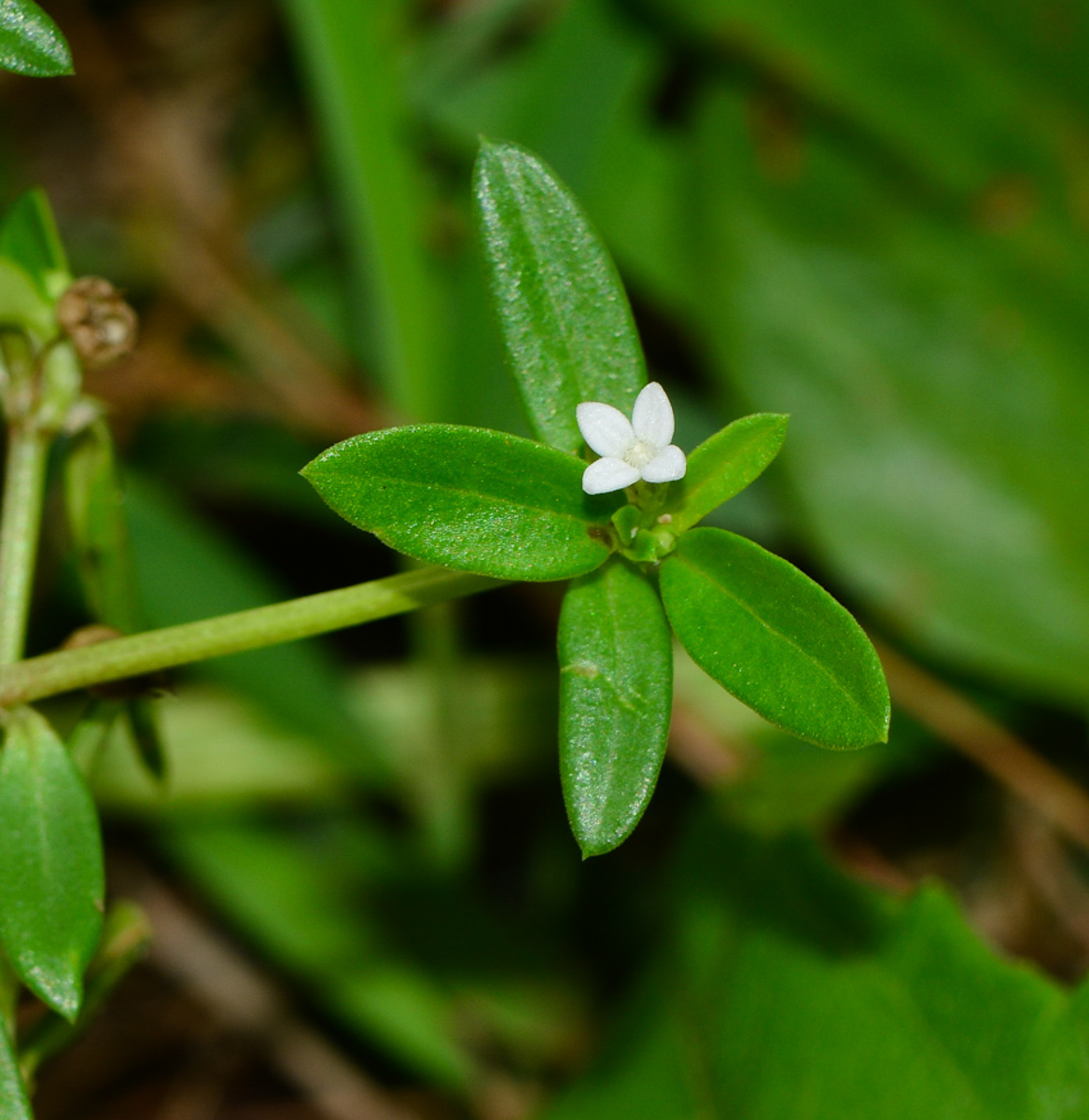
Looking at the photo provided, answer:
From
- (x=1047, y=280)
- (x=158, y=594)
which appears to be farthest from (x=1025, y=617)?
(x=158, y=594)

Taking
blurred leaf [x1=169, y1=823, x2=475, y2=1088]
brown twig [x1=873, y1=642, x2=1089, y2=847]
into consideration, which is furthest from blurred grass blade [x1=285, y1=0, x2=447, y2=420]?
brown twig [x1=873, y1=642, x2=1089, y2=847]

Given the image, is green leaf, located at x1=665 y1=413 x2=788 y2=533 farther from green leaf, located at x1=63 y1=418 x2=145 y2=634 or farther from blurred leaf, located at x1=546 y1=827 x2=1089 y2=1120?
blurred leaf, located at x1=546 y1=827 x2=1089 y2=1120

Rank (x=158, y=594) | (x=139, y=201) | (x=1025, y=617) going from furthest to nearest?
(x=139, y=201)
(x=1025, y=617)
(x=158, y=594)

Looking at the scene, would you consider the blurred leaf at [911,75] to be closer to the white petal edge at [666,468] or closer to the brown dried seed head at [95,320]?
the brown dried seed head at [95,320]

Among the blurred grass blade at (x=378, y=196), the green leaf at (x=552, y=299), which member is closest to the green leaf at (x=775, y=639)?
the green leaf at (x=552, y=299)

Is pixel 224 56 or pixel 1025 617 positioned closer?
pixel 1025 617

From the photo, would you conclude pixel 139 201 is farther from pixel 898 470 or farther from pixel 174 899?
pixel 898 470
